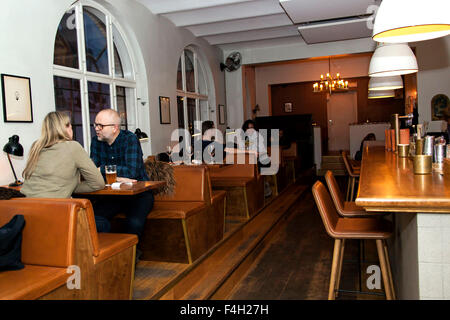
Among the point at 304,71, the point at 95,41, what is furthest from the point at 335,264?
the point at 304,71

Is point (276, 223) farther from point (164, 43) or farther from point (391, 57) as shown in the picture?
point (164, 43)

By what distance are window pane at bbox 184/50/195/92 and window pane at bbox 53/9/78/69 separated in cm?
329

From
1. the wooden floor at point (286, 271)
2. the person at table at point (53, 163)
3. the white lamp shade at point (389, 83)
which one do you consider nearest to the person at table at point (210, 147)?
the wooden floor at point (286, 271)

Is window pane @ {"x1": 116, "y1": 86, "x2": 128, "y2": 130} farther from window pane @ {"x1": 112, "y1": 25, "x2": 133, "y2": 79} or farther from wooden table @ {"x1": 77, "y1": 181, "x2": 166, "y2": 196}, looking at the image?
wooden table @ {"x1": 77, "y1": 181, "x2": 166, "y2": 196}

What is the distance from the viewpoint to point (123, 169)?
326 centimetres

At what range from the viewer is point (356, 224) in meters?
2.73

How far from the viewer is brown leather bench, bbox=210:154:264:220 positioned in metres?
5.14

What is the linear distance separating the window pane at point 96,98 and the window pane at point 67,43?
402 mm

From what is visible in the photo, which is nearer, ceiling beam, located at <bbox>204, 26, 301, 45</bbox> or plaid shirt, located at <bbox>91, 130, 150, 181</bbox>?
plaid shirt, located at <bbox>91, 130, 150, 181</bbox>

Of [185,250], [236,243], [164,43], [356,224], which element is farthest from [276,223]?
[164,43]

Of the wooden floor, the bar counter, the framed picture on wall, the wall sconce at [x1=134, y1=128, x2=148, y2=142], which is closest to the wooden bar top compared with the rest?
the bar counter

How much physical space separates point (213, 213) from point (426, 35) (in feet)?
7.91

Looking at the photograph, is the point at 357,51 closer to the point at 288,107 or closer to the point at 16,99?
the point at 288,107

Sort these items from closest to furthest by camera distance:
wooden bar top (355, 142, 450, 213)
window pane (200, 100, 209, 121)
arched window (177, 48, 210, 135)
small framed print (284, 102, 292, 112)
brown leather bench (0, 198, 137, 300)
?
wooden bar top (355, 142, 450, 213) < brown leather bench (0, 198, 137, 300) < arched window (177, 48, 210, 135) < window pane (200, 100, 209, 121) < small framed print (284, 102, 292, 112)
